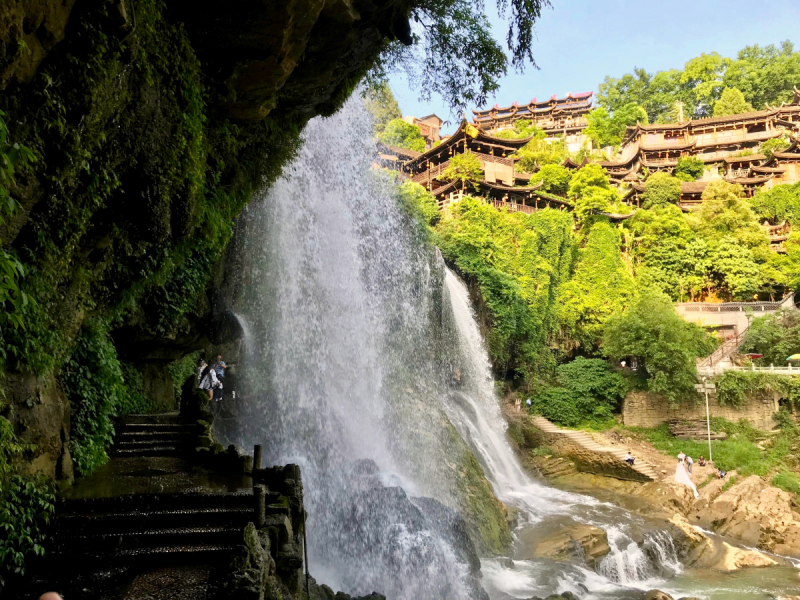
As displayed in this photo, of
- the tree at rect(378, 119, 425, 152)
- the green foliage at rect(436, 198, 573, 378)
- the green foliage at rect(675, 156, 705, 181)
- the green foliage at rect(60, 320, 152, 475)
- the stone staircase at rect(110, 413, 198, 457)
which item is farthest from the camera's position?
the green foliage at rect(675, 156, 705, 181)

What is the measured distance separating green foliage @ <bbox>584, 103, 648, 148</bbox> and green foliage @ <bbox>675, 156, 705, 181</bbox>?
1053 cm

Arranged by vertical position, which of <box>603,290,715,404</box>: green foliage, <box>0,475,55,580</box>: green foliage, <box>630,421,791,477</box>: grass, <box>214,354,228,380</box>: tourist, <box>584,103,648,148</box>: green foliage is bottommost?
<box>630,421,791,477</box>: grass

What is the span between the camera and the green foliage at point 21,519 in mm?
5262

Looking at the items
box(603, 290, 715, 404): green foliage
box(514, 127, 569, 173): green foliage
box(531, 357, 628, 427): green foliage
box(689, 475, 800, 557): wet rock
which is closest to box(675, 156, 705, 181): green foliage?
box(514, 127, 569, 173): green foliage

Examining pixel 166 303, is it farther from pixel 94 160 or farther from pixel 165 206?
pixel 94 160

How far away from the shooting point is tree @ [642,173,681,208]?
45.2m

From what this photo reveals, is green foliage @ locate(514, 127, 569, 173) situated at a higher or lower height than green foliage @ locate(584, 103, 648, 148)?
lower

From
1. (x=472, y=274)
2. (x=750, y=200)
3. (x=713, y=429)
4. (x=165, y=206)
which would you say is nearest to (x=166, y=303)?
(x=165, y=206)

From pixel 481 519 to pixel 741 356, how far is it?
2141 centimetres

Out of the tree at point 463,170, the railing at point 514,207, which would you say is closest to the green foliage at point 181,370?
the tree at point 463,170

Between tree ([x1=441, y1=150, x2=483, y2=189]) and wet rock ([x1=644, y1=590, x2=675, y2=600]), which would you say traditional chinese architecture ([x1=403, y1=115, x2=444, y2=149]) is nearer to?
tree ([x1=441, y1=150, x2=483, y2=189])

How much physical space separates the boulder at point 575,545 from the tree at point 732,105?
57608 millimetres

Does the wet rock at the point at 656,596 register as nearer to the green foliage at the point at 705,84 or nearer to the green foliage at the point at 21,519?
the green foliage at the point at 21,519

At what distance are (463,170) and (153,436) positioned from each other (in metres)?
29.3
